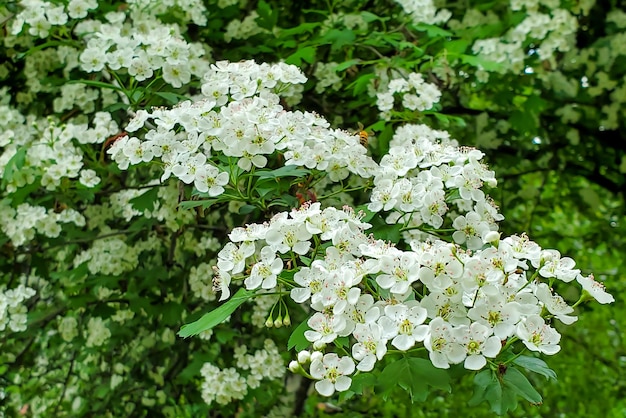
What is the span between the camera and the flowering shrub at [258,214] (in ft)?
3.89

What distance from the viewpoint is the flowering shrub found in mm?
1185

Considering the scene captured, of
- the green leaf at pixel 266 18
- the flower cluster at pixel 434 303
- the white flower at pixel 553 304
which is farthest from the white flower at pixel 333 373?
the green leaf at pixel 266 18

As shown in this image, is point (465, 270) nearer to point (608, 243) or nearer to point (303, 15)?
point (303, 15)

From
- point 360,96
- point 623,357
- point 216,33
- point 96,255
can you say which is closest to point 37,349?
point 96,255

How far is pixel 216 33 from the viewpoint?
2863mm

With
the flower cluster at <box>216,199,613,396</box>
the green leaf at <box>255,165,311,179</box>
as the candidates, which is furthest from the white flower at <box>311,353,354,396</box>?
the green leaf at <box>255,165,311,179</box>

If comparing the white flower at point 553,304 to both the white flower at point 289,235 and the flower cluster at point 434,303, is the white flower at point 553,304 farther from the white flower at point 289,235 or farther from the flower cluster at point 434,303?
the white flower at point 289,235

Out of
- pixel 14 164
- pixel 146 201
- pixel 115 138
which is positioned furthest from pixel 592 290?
pixel 14 164

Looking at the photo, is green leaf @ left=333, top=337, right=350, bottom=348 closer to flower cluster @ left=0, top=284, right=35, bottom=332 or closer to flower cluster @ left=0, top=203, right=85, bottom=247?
flower cluster @ left=0, top=203, right=85, bottom=247

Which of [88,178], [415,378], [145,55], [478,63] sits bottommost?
[88,178]

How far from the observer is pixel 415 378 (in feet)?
3.76

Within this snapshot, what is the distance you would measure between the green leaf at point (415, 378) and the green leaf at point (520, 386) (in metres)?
0.10

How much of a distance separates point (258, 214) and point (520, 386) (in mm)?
1021

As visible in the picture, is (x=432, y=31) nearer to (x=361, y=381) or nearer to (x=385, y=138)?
(x=385, y=138)
